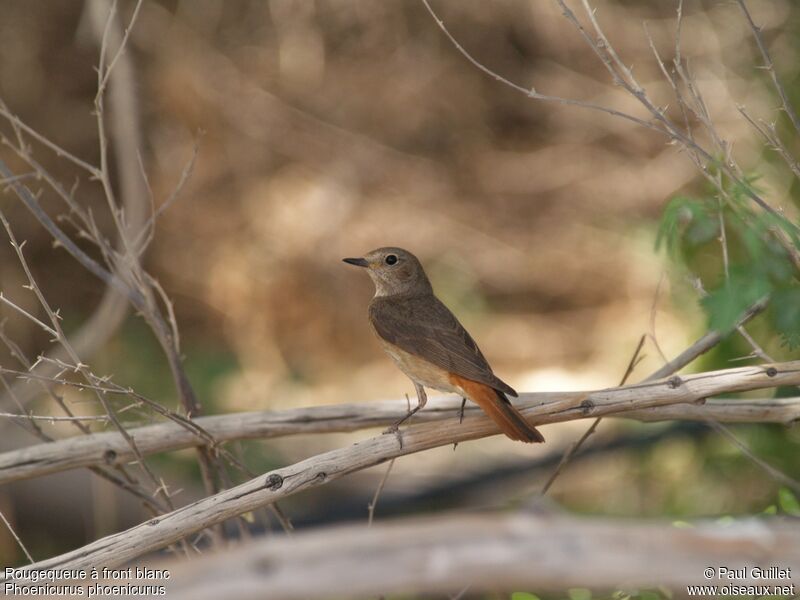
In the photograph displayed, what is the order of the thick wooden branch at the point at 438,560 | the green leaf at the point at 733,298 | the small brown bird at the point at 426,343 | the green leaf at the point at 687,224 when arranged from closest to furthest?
1. the thick wooden branch at the point at 438,560
2. the green leaf at the point at 733,298
3. the small brown bird at the point at 426,343
4. the green leaf at the point at 687,224

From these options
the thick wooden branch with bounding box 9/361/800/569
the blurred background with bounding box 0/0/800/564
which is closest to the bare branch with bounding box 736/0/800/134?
the thick wooden branch with bounding box 9/361/800/569

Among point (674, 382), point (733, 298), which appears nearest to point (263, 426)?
point (674, 382)

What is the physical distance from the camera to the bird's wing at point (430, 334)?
3.17 meters

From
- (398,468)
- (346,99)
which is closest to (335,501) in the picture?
(398,468)

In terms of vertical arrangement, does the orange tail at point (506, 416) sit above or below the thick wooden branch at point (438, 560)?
below

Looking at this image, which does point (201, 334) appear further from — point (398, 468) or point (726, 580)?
point (726, 580)

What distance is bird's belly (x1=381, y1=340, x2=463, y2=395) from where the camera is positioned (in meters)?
3.32

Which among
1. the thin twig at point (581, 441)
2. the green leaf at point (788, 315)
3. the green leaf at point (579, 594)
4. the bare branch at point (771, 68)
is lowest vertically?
the green leaf at point (579, 594)

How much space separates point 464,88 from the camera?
8859 mm

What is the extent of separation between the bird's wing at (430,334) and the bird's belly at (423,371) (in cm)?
3

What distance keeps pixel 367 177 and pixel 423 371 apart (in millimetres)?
5159

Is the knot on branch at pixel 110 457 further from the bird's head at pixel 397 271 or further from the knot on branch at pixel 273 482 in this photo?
the bird's head at pixel 397 271

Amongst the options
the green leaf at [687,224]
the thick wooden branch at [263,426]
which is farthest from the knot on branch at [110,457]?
the green leaf at [687,224]

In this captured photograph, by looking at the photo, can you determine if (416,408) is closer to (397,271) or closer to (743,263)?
(397,271)
